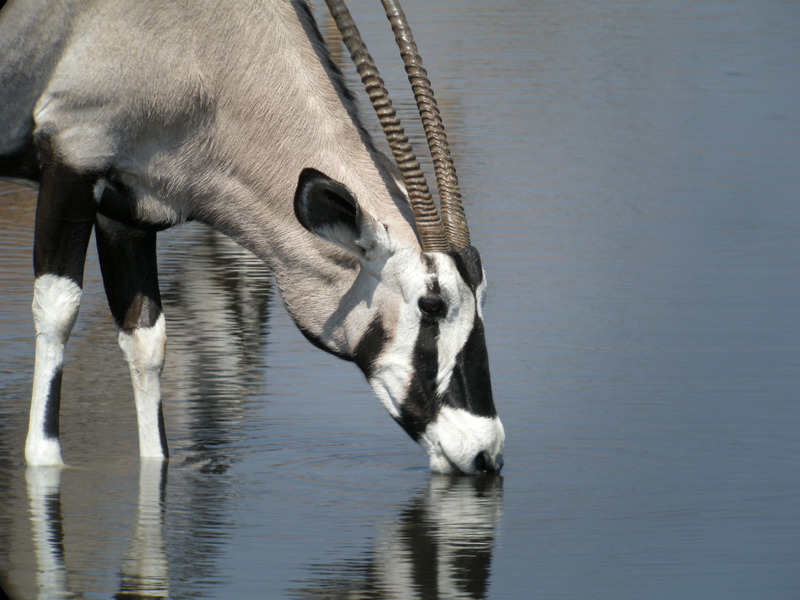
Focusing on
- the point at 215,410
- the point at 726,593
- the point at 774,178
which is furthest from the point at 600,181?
the point at 726,593

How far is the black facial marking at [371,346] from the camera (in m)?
5.90

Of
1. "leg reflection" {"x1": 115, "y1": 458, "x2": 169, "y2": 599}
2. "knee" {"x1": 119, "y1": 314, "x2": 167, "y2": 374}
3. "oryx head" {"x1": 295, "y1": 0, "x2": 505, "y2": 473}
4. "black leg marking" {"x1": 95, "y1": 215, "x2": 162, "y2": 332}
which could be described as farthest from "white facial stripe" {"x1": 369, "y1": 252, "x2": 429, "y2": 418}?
"black leg marking" {"x1": 95, "y1": 215, "x2": 162, "y2": 332}

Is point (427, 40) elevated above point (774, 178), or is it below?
above

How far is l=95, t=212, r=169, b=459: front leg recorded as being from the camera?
21.2ft

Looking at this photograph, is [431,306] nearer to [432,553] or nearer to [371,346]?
[371,346]

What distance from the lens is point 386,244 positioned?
5758 millimetres

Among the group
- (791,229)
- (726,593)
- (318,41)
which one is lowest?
(726,593)

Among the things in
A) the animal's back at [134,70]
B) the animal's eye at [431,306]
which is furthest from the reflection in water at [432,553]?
the animal's back at [134,70]

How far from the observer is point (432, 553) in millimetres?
5066

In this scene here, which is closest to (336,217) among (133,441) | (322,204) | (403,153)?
(322,204)

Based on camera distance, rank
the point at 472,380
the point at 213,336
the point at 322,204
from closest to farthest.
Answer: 1. the point at 322,204
2. the point at 472,380
3. the point at 213,336

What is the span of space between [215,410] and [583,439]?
1.55 meters

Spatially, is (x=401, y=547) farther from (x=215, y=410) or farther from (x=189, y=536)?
(x=215, y=410)

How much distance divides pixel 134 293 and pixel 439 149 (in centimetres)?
146
